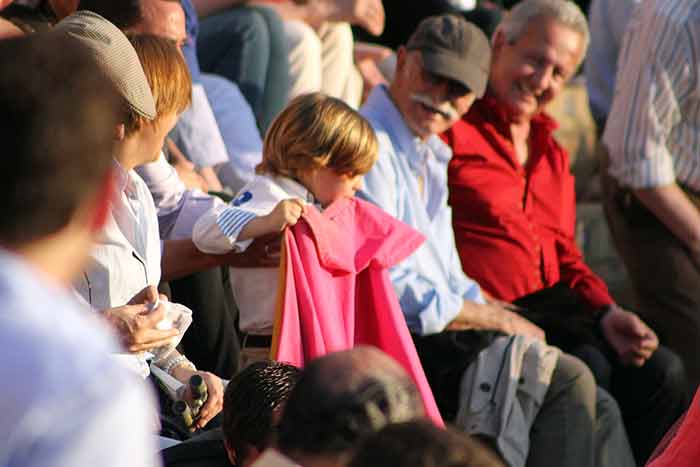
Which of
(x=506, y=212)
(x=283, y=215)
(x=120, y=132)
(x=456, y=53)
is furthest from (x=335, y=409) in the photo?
(x=506, y=212)

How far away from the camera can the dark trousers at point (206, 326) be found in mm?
3859

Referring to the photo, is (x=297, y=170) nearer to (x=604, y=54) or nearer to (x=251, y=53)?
(x=251, y=53)

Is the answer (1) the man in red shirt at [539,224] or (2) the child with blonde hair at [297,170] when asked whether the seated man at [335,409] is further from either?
(1) the man in red shirt at [539,224]

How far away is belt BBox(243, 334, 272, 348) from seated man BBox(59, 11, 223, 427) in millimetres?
433

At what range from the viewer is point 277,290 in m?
3.73

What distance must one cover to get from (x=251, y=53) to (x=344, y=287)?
2004mm

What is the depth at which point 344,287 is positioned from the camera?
3910 mm

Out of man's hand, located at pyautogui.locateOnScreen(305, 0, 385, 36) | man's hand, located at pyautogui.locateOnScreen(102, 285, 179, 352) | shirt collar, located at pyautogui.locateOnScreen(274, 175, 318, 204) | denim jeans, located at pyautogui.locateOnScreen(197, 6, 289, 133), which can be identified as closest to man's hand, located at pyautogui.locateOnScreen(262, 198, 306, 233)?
shirt collar, located at pyautogui.locateOnScreen(274, 175, 318, 204)

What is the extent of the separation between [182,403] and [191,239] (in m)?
0.57

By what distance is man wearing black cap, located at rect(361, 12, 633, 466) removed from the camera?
4.45m

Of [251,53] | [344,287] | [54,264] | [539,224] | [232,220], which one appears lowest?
[539,224]

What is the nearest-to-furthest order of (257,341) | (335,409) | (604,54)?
(335,409), (257,341), (604,54)

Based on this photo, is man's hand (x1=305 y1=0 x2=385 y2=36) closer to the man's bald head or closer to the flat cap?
the flat cap

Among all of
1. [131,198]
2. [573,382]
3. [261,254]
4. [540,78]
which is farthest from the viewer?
[540,78]
